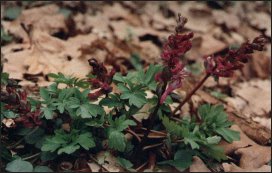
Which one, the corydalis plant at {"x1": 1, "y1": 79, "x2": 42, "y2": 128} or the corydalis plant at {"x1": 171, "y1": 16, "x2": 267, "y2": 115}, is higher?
the corydalis plant at {"x1": 171, "y1": 16, "x2": 267, "y2": 115}

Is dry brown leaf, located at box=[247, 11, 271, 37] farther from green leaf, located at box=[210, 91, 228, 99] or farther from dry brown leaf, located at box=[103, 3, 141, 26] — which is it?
green leaf, located at box=[210, 91, 228, 99]

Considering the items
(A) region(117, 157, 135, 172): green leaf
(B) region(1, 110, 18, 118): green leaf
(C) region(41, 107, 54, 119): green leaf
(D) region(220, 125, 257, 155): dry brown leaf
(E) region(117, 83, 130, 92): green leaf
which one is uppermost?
(E) region(117, 83, 130, 92): green leaf

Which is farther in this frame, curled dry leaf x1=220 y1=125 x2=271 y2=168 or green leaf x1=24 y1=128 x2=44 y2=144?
curled dry leaf x1=220 y1=125 x2=271 y2=168

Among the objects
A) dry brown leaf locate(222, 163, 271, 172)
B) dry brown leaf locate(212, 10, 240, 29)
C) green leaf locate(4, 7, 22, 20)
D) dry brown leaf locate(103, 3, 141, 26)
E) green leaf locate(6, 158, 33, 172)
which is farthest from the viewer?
dry brown leaf locate(212, 10, 240, 29)

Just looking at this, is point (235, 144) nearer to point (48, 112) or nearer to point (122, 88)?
point (122, 88)

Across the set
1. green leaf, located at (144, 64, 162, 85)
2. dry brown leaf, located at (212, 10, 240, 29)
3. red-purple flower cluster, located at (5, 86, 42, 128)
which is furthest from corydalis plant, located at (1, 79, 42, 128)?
dry brown leaf, located at (212, 10, 240, 29)

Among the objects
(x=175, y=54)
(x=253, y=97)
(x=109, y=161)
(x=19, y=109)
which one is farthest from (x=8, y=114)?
(x=253, y=97)
